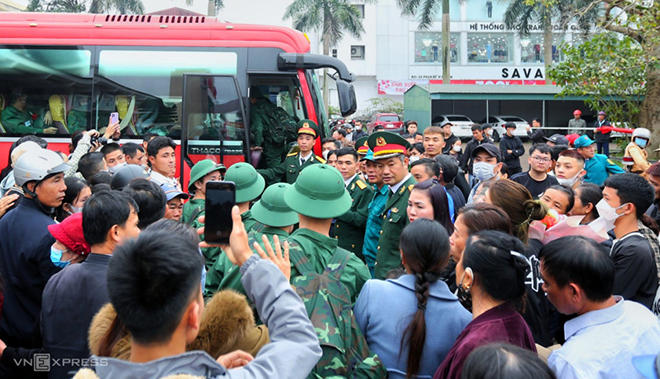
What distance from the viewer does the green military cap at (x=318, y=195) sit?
303 centimetres

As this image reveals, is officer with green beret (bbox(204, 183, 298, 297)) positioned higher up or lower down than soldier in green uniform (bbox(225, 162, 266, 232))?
lower down

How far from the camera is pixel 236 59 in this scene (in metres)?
9.06

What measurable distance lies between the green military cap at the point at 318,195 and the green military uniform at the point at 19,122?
7616 millimetres

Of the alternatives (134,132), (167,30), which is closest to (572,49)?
(167,30)

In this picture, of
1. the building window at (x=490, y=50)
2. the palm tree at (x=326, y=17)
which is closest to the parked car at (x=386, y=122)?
the palm tree at (x=326, y=17)

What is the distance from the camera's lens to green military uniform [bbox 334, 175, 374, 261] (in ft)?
19.0

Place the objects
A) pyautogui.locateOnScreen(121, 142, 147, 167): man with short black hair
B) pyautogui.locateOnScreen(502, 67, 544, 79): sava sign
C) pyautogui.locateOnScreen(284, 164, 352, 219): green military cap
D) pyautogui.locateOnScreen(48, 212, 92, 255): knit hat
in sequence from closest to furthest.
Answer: pyautogui.locateOnScreen(284, 164, 352, 219): green military cap, pyautogui.locateOnScreen(48, 212, 92, 255): knit hat, pyautogui.locateOnScreen(121, 142, 147, 167): man with short black hair, pyautogui.locateOnScreen(502, 67, 544, 79): sava sign

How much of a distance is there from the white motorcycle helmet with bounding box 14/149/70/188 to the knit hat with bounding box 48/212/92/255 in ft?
3.31

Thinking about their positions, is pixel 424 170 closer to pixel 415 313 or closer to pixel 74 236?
pixel 415 313

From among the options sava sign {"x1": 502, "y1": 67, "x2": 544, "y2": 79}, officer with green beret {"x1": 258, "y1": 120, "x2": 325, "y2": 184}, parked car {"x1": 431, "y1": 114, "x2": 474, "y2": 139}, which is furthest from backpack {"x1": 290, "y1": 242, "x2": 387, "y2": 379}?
sava sign {"x1": 502, "y1": 67, "x2": 544, "y2": 79}

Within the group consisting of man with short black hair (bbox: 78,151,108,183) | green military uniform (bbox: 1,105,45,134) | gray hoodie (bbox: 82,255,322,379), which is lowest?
gray hoodie (bbox: 82,255,322,379)

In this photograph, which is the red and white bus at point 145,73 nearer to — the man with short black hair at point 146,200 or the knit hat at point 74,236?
the man with short black hair at point 146,200

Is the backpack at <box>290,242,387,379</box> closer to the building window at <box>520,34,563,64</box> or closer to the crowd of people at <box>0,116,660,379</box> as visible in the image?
the crowd of people at <box>0,116,660,379</box>

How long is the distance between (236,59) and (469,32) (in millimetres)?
43996
